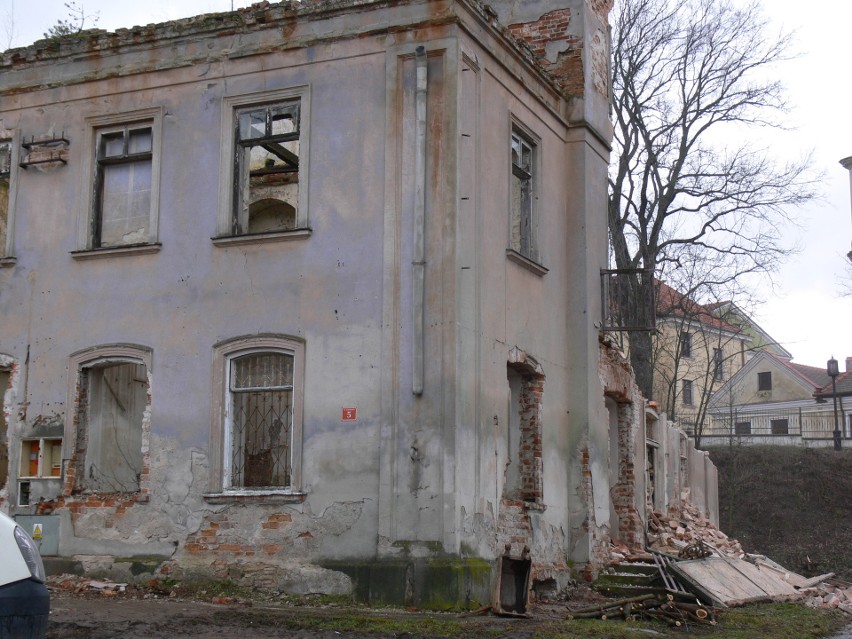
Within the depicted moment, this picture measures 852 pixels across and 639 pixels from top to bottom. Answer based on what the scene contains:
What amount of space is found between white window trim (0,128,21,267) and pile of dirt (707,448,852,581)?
2185 centimetres

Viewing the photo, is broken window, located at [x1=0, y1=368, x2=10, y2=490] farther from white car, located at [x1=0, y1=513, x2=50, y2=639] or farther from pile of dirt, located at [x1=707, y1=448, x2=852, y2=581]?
pile of dirt, located at [x1=707, y1=448, x2=852, y2=581]

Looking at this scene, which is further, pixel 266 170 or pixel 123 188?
pixel 266 170

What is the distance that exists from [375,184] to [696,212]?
61.5 ft

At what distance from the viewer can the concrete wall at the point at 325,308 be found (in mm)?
13914

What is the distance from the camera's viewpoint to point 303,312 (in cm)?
1475

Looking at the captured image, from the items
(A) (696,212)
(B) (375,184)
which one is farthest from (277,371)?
(A) (696,212)

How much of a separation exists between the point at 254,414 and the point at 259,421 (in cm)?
12

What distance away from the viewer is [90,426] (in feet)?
52.1

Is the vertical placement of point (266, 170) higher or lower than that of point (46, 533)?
higher

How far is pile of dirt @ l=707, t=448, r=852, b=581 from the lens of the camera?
3150 centimetres

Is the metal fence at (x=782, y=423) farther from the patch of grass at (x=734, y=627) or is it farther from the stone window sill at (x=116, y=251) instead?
the stone window sill at (x=116, y=251)

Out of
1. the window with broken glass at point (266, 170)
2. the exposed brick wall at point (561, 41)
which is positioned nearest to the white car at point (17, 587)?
the window with broken glass at point (266, 170)

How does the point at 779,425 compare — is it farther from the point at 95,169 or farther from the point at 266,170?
the point at 95,169

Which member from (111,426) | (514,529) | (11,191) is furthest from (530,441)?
(11,191)
